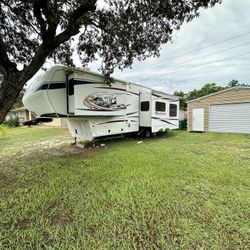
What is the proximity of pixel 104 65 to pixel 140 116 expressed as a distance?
15.4ft

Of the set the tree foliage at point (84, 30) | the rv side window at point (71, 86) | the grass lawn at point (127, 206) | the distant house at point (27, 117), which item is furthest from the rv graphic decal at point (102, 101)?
the distant house at point (27, 117)

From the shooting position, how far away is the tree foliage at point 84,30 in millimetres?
3820

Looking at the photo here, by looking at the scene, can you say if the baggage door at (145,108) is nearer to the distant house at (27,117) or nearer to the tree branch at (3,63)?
the tree branch at (3,63)

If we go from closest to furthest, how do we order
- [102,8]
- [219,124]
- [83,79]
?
[102,8], [83,79], [219,124]

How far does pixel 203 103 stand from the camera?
13.6 meters

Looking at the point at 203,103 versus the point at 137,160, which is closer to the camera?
the point at 137,160

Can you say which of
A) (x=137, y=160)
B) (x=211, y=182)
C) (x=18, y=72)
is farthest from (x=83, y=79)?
(x=211, y=182)

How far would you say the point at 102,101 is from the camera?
751 centimetres

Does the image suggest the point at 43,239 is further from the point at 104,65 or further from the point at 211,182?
the point at 104,65

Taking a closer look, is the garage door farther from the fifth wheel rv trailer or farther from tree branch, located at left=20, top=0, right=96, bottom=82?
tree branch, located at left=20, top=0, right=96, bottom=82

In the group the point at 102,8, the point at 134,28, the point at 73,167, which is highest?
the point at 102,8

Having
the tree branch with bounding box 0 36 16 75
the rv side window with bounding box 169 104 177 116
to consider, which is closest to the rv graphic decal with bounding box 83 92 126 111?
the tree branch with bounding box 0 36 16 75

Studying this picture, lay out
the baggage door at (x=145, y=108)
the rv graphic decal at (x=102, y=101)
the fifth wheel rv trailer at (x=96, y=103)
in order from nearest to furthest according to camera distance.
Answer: the fifth wheel rv trailer at (x=96, y=103)
the rv graphic decal at (x=102, y=101)
the baggage door at (x=145, y=108)

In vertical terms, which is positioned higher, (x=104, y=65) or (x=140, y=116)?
(x=104, y=65)
